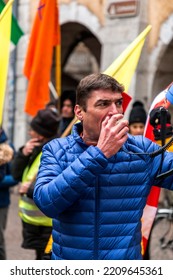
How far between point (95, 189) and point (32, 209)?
242 centimetres

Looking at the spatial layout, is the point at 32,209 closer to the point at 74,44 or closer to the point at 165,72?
the point at 165,72

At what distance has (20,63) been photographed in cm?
1185

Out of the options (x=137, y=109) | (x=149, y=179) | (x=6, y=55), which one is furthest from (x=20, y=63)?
(x=149, y=179)

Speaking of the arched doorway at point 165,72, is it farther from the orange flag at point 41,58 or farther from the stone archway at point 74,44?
the orange flag at point 41,58

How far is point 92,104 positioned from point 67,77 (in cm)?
1220

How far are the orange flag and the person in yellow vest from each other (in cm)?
115

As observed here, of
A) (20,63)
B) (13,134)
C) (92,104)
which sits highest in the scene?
(92,104)

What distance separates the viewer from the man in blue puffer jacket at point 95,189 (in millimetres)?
2537

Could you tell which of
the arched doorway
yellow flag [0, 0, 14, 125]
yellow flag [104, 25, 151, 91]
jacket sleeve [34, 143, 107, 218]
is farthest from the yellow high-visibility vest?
the arched doorway

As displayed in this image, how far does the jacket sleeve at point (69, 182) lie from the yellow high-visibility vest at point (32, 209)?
2276 millimetres

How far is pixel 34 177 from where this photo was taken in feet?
16.2

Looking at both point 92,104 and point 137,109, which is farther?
point 137,109

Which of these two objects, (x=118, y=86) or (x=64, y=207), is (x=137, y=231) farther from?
(x=118, y=86)

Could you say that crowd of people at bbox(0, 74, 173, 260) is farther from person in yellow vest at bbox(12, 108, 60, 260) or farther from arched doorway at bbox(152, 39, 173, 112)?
arched doorway at bbox(152, 39, 173, 112)
